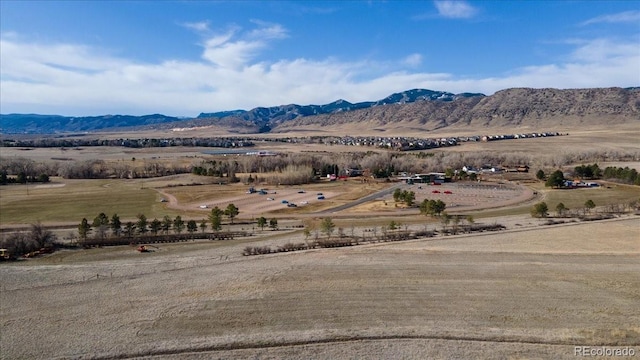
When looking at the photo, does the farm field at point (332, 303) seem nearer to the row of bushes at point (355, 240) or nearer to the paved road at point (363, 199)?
the row of bushes at point (355, 240)

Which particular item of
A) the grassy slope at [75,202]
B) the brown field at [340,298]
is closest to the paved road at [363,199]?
the brown field at [340,298]

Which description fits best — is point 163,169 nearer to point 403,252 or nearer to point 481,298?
point 403,252

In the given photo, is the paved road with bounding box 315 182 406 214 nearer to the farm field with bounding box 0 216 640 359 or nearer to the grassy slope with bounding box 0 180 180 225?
the grassy slope with bounding box 0 180 180 225

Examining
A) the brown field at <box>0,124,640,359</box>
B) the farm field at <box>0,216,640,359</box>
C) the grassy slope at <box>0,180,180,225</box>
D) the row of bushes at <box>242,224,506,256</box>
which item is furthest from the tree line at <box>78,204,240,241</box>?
the row of bushes at <box>242,224,506,256</box>

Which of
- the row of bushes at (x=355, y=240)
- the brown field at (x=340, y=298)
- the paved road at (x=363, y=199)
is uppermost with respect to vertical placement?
the brown field at (x=340, y=298)

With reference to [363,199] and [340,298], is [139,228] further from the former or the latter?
[363,199]

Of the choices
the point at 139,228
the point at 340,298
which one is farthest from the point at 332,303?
the point at 139,228
